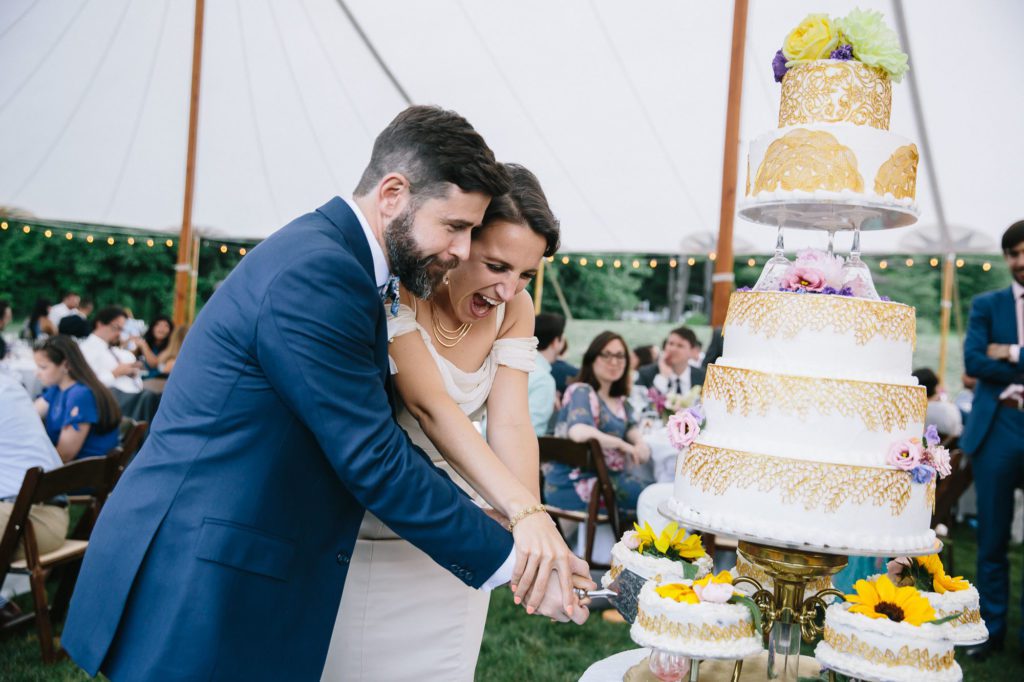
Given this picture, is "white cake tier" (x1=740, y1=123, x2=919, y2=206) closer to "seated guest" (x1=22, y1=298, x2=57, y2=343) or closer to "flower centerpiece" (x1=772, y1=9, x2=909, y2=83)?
"flower centerpiece" (x1=772, y1=9, x2=909, y2=83)

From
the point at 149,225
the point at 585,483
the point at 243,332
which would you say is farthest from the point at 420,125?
the point at 149,225

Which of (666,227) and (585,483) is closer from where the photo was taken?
(585,483)

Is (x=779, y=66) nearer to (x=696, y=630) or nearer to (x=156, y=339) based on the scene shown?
(x=696, y=630)

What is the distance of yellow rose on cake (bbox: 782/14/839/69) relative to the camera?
224cm

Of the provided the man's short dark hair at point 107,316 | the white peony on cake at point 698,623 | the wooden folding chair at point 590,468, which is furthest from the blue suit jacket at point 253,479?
the man's short dark hair at point 107,316

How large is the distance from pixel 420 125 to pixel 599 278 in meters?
14.2

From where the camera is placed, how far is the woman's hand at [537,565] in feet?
6.17

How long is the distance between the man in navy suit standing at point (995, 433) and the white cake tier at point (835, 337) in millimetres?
2554

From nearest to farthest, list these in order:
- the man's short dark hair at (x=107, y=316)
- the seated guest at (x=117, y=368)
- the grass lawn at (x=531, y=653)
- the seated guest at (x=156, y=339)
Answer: the grass lawn at (x=531, y=653), the seated guest at (x=117, y=368), the man's short dark hair at (x=107, y=316), the seated guest at (x=156, y=339)

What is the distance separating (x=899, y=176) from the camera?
221 cm

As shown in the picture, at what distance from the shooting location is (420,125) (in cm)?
179

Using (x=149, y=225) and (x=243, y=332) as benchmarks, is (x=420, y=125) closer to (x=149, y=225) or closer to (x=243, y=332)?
(x=243, y=332)

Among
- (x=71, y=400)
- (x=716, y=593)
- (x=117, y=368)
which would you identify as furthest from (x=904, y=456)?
(x=117, y=368)

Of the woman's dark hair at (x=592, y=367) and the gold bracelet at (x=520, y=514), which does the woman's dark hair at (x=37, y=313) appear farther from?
the gold bracelet at (x=520, y=514)
